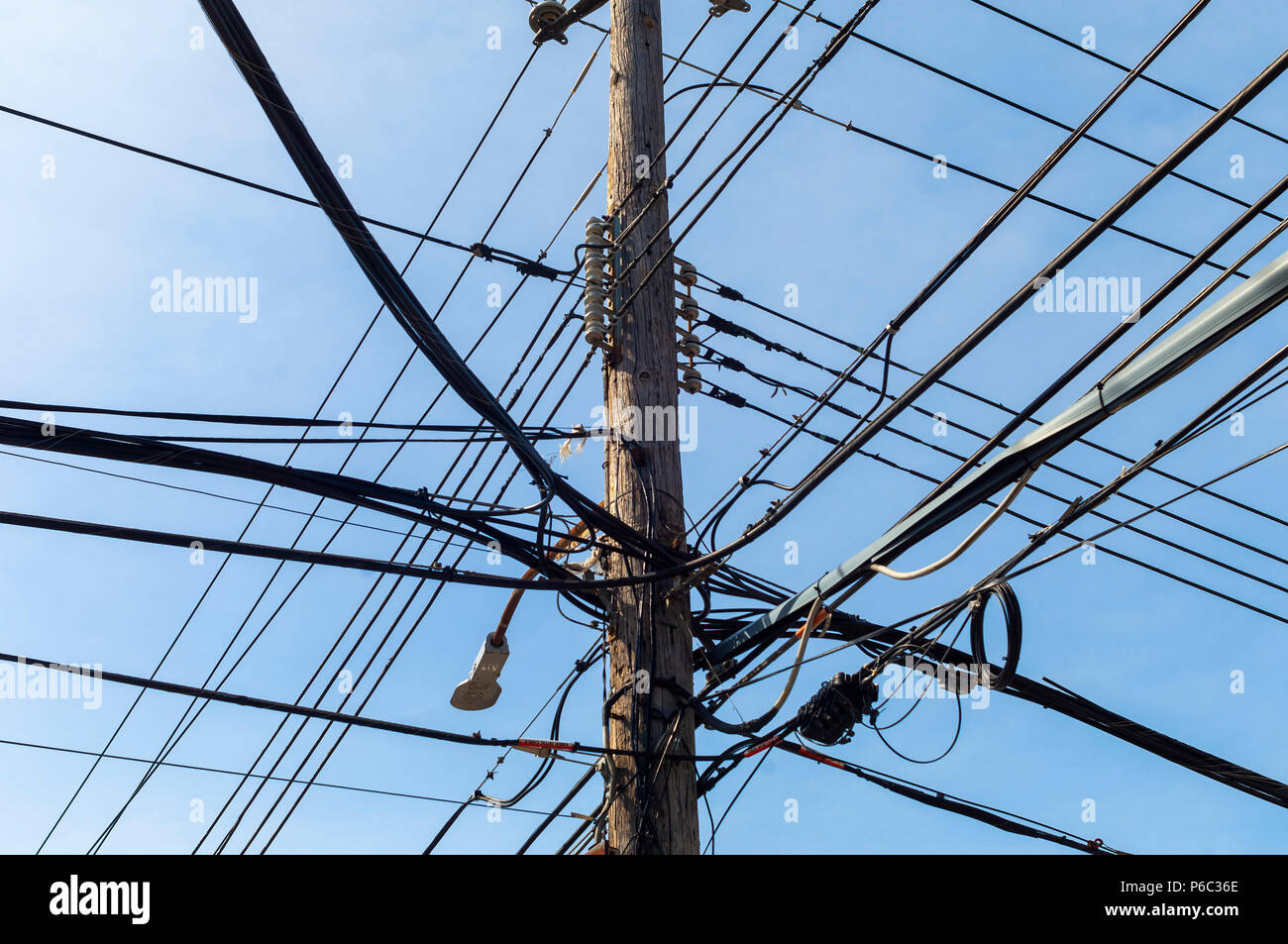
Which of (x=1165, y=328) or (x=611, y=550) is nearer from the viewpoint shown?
(x=1165, y=328)

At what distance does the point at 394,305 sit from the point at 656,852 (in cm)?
310

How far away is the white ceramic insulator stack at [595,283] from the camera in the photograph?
7.29m

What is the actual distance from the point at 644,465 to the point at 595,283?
1.29 meters

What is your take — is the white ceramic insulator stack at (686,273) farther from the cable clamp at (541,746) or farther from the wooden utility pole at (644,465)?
the cable clamp at (541,746)

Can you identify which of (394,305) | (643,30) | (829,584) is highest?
(643,30)

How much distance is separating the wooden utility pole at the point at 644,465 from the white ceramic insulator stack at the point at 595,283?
0.34 ft

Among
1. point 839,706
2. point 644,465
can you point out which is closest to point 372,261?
point 644,465

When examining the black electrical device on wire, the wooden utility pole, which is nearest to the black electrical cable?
the wooden utility pole

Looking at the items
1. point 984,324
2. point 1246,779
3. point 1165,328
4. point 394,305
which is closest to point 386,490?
point 394,305

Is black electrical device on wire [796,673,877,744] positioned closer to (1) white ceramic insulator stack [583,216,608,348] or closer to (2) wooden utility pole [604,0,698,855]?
(2) wooden utility pole [604,0,698,855]

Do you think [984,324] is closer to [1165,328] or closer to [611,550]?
[1165,328]

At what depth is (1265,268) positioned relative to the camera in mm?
4090

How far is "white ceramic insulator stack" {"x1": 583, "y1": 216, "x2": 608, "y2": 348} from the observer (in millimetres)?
7289
